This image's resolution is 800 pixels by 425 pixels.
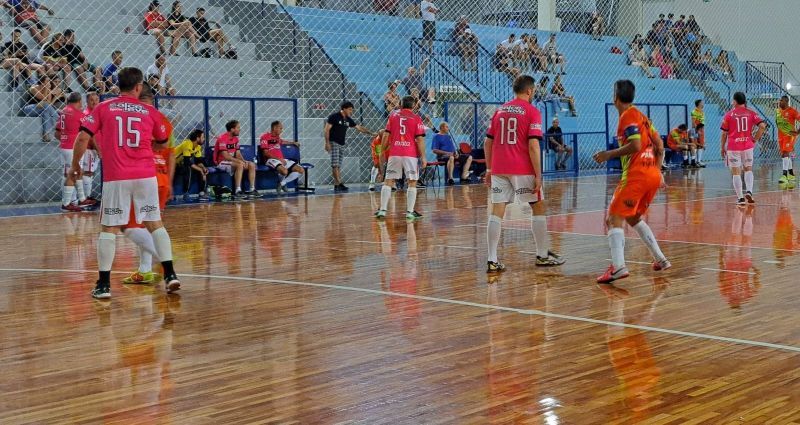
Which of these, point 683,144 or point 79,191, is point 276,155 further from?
point 683,144

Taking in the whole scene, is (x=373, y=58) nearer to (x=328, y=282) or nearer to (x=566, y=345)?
(x=328, y=282)

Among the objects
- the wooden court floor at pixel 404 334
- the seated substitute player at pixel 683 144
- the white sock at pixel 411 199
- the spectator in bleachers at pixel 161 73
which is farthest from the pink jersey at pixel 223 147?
the seated substitute player at pixel 683 144

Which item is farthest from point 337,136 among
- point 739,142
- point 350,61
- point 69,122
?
point 739,142

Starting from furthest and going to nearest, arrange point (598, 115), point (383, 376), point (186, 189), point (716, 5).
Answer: point (716, 5), point (598, 115), point (186, 189), point (383, 376)

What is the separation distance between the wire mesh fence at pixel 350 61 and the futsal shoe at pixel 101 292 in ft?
36.7

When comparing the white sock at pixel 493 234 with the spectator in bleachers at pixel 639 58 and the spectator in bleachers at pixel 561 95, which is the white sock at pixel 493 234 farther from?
the spectator in bleachers at pixel 639 58

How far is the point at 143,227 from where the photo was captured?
28.0 ft

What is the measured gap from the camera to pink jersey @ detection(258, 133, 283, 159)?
20219 mm

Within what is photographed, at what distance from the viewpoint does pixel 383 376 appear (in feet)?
17.8

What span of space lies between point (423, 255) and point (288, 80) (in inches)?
547

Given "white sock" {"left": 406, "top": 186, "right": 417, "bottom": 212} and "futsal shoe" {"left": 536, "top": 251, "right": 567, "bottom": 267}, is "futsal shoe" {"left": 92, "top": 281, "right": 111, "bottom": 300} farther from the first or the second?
"white sock" {"left": 406, "top": 186, "right": 417, "bottom": 212}

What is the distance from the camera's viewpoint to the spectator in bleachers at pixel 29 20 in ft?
62.8

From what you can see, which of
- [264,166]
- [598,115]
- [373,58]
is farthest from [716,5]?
[264,166]

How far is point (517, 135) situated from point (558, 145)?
18.7 m
